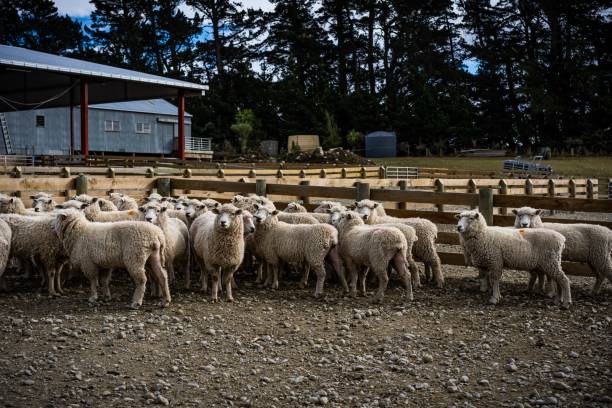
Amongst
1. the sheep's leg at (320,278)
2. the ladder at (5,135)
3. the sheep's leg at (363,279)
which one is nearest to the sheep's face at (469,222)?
the sheep's leg at (363,279)

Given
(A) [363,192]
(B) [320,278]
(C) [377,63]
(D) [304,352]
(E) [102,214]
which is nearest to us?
(D) [304,352]

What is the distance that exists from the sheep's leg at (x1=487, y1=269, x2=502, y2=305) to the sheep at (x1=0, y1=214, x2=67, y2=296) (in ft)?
19.0

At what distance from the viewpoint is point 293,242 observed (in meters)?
8.82

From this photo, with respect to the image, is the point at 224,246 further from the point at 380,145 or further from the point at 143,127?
the point at 380,145

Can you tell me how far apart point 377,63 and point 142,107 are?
92.3ft

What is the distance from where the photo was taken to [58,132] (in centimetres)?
4053

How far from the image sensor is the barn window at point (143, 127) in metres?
45.7

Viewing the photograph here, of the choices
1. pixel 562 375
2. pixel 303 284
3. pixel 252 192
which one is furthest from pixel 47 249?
pixel 562 375

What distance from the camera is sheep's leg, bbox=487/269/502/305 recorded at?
8.09m

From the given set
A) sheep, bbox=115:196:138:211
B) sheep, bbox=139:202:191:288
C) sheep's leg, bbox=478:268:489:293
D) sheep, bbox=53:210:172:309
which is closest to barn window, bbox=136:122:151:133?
sheep, bbox=115:196:138:211

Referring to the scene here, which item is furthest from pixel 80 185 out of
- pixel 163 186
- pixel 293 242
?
pixel 293 242

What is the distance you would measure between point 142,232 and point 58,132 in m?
36.2

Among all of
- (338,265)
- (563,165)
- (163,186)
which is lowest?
(338,265)

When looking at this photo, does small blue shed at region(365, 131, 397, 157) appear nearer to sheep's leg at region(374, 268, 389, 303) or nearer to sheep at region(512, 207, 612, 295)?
sheep at region(512, 207, 612, 295)
